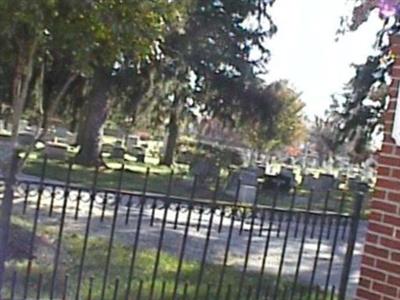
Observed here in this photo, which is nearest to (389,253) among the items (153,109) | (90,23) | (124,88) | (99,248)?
(90,23)

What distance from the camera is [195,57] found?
24203 mm

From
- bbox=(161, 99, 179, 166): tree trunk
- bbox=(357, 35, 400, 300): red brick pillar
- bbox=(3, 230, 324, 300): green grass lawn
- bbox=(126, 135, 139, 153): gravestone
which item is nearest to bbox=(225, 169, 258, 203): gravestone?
bbox=(3, 230, 324, 300): green grass lawn

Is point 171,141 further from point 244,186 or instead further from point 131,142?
point 244,186

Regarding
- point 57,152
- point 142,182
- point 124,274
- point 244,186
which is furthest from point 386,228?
point 57,152

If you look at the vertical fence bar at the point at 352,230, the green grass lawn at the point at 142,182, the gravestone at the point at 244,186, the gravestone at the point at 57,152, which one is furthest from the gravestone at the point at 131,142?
the vertical fence bar at the point at 352,230

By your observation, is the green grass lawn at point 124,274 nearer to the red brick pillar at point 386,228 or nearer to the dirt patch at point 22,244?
the dirt patch at point 22,244

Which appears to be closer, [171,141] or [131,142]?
[171,141]

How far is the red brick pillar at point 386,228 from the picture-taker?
387 cm

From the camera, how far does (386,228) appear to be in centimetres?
392

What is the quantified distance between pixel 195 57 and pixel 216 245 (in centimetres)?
1478

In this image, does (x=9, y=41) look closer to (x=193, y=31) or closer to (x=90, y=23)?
(x=90, y=23)

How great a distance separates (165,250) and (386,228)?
549 centimetres

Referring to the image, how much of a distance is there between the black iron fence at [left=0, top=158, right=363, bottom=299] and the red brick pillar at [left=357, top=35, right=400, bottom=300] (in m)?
0.90

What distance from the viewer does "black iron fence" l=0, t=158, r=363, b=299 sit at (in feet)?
15.4
